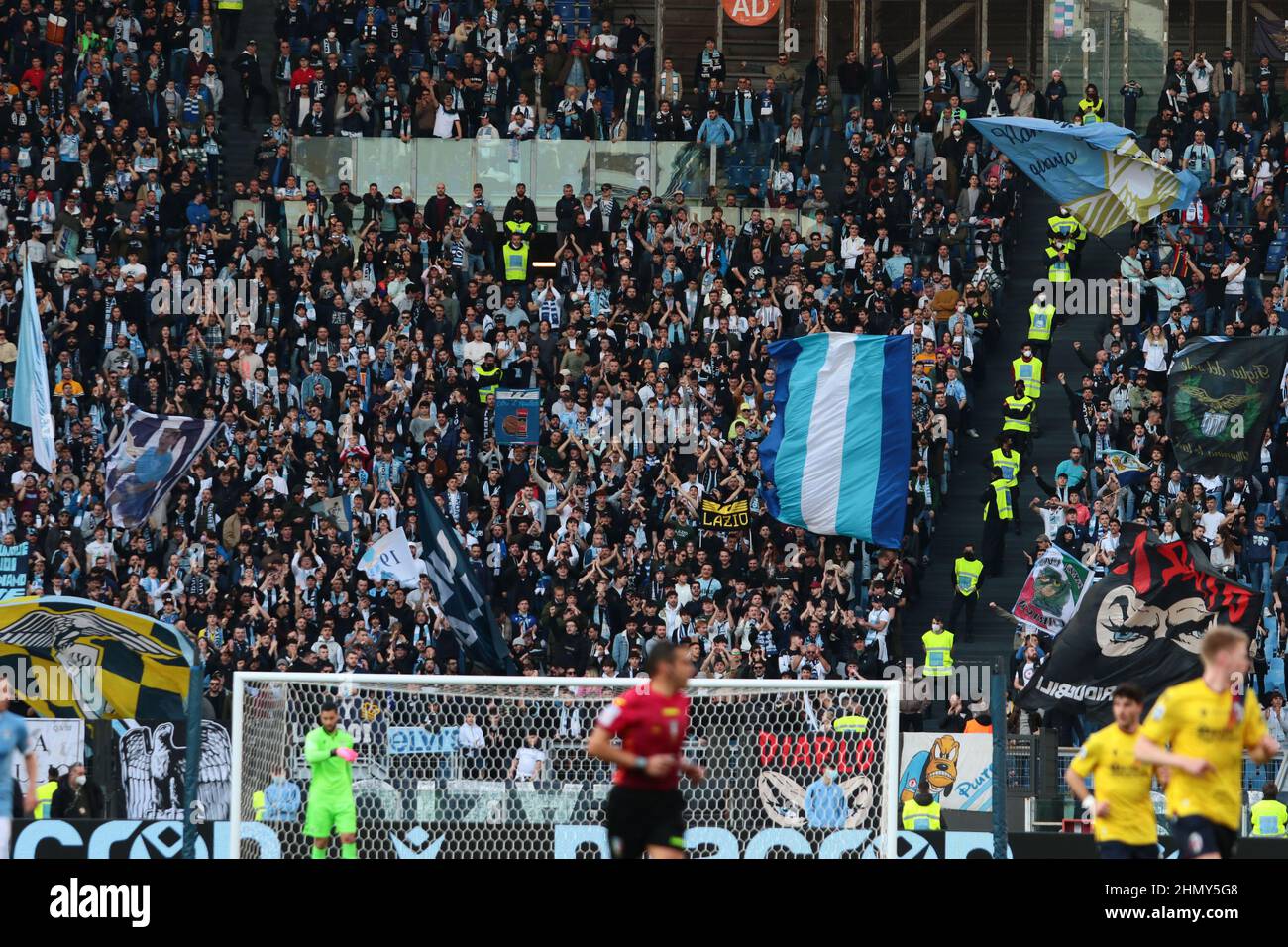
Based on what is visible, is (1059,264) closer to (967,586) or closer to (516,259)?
(967,586)

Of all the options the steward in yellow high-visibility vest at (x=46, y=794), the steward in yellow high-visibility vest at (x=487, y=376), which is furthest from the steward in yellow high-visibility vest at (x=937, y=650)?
the steward in yellow high-visibility vest at (x=46, y=794)

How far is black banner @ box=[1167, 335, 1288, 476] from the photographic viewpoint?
27312mm

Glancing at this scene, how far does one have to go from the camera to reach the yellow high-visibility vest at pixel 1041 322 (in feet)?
107

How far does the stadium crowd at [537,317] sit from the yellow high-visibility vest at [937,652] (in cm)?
54

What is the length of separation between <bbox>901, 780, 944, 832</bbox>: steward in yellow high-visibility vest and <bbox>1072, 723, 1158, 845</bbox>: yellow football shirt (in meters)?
7.81

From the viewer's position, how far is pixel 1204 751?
490 inches

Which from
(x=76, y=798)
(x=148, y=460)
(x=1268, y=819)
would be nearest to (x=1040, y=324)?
(x=1268, y=819)

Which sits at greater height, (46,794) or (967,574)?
(967,574)

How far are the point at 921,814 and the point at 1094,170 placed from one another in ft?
37.2

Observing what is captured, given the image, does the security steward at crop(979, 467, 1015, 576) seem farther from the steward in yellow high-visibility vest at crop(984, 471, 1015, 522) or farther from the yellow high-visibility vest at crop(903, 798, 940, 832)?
the yellow high-visibility vest at crop(903, 798, 940, 832)

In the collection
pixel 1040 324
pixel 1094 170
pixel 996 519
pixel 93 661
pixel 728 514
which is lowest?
pixel 93 661

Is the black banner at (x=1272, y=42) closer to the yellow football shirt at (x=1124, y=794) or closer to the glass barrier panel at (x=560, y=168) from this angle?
the glass barrier panel at (x=560, y=168)
